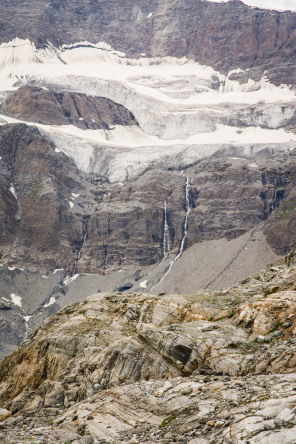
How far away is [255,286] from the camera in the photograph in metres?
42.6

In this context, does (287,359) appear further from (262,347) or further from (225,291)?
(225,291)

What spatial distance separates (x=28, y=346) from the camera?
139ft

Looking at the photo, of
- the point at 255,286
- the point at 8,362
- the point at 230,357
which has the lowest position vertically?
the point at 8,362

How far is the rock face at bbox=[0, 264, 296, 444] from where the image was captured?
22.5 m

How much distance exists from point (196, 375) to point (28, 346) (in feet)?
56.9

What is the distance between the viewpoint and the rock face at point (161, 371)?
22.5 m

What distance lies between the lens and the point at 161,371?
102 ft

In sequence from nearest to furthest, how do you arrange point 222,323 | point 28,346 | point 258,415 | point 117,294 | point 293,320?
point 258,415
point 293,320
point 222,323
point 28,346
point 117,294

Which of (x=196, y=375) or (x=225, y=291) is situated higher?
(x=225, y=291)

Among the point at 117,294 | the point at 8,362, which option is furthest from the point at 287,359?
the point at 8,362

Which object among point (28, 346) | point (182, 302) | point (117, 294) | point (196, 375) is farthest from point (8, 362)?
point (196, 375)

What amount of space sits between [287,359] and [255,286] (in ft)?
53.7

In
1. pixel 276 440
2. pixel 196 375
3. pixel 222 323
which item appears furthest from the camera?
pixel 222 323

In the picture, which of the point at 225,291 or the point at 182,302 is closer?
the point at 182,302
